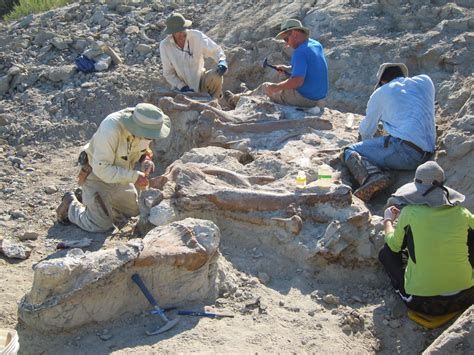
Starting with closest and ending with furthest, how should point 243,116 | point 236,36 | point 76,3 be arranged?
point 243,116
point 236,36
point 76,3

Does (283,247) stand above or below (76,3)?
below

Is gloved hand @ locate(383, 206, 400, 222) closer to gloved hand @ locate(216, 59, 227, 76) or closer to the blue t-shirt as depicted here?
the blue t-shirt

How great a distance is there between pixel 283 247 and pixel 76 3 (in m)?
8.74

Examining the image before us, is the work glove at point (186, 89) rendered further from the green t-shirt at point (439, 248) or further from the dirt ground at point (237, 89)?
the green t-shirt at point (439, 248)

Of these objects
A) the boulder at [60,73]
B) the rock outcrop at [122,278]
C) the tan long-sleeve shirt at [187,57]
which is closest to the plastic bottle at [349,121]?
the tan long-sleeve shirt at [187,57]

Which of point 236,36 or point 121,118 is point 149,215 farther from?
point 236,36

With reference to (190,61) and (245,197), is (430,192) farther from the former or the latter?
(190,61)

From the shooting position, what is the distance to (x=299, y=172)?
19.0 ft

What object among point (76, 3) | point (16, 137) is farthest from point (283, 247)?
point (76, 3)

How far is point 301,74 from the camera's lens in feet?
24.3

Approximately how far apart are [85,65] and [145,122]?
196 inches

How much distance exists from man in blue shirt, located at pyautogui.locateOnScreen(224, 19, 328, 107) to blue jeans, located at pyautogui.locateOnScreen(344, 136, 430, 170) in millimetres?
1519

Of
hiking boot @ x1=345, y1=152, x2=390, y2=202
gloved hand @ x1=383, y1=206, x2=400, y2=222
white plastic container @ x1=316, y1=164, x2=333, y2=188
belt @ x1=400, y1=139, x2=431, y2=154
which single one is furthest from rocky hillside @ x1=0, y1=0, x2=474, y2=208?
gloved hand @ x1=383, y1=206, x2=400, y2=222

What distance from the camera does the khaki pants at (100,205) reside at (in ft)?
20.6
